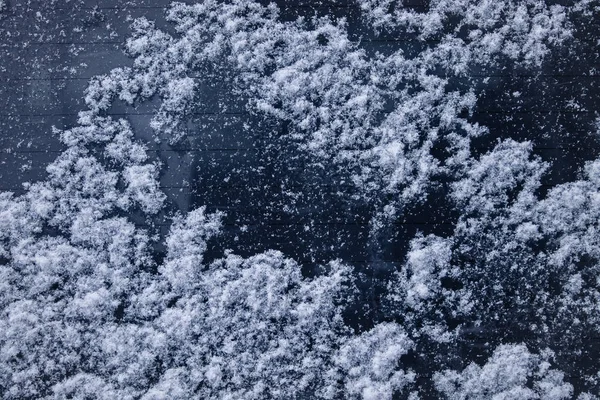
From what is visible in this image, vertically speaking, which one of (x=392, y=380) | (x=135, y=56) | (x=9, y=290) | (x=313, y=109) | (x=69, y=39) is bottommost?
(x=392, y=380)

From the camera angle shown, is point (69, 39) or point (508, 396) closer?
point (508, 396)

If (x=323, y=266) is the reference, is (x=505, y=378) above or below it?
below

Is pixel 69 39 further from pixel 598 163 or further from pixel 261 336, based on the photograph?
pixel 598 163

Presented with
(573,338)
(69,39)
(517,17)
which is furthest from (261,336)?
(517,17)

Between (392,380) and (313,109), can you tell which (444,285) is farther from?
(313,109)

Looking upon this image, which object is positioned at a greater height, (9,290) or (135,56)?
(135,56)

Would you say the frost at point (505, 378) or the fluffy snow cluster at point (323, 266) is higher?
the fluffy snow cluster at point (323, 266)

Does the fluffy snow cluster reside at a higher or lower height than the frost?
higher
